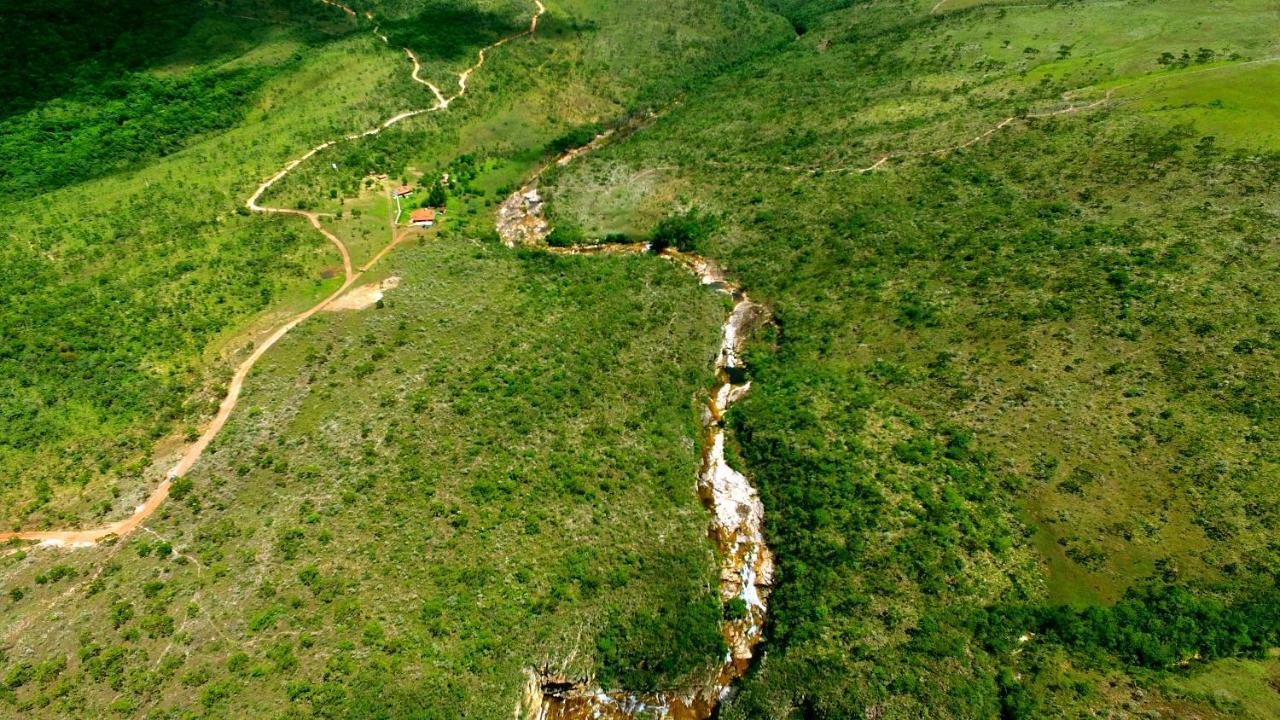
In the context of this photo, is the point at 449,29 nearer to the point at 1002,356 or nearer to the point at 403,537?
the point at 403,537

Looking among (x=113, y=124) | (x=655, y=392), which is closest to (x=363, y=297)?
(x=655, y=392)

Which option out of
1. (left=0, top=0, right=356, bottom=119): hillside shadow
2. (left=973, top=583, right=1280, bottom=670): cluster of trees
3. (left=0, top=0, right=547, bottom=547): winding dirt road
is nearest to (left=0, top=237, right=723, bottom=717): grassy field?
(left=0, top=0, right=547, bottom=547): winding dirt road

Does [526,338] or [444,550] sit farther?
[526,338]

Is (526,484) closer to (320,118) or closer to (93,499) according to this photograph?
(93,499)

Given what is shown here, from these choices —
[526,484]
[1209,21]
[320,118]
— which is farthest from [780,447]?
[1209,21]

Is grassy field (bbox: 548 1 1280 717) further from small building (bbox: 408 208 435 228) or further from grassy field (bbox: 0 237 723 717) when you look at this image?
small building (bbox: 408 208 435 228)
